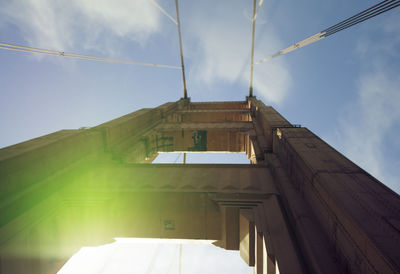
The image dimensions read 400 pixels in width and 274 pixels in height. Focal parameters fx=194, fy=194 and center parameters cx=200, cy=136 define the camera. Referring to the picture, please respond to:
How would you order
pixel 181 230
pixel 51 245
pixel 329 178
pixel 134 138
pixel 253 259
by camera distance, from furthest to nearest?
pixel 134 138
pixel 181 230
pixel 51 245
pixel 253 259
pixel 329 178

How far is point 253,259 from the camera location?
4.61 meters

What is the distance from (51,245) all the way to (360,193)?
7.03 m

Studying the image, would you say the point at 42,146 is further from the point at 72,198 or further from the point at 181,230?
the point at 181,230

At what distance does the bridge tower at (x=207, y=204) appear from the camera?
309cm

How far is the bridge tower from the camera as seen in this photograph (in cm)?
309

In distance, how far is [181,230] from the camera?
5406 mm

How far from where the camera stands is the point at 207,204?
5363mm

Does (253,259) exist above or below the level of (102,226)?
below

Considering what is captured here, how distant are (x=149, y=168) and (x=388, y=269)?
250 inches

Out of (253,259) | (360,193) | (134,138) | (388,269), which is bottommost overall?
(253,259)

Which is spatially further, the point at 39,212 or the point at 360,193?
the point at 39,212

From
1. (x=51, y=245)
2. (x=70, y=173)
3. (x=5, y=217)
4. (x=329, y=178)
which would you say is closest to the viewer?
(x=329, y=178)

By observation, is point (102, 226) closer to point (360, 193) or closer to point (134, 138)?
point (134, 138)

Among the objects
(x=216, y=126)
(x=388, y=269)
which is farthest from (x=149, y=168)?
(x=388, y=269)
